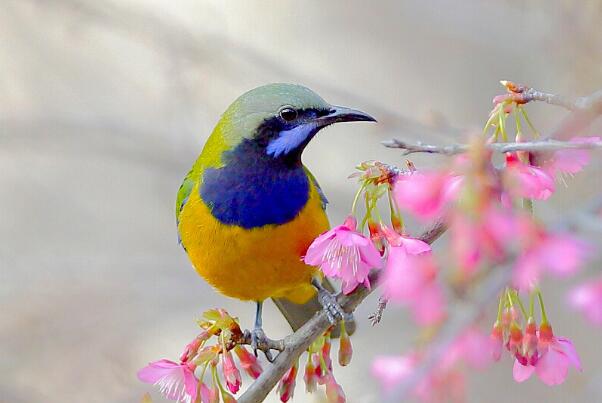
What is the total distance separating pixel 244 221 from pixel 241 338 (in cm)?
58

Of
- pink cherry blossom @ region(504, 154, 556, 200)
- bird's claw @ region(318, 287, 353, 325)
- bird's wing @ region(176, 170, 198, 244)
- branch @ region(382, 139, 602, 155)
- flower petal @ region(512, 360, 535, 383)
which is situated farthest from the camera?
bird's wing @ region(176, 170, 198, 244)

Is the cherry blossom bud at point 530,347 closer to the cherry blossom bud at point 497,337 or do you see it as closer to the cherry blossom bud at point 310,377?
the cherry blossom bud at point 497,337

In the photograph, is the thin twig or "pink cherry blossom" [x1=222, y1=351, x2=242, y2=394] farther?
"pink cherry blossom" [x1=222, y1=351, x2=242, y2=394]

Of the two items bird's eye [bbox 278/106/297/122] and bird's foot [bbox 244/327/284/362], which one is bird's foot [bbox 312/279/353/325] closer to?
bird's foot [bbox 244/327/284/362]

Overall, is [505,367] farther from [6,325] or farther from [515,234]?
[515,234]

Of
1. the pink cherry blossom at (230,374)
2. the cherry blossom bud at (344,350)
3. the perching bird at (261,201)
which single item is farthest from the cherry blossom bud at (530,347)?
the perching bird at (261,201)

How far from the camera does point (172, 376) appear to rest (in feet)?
6.54

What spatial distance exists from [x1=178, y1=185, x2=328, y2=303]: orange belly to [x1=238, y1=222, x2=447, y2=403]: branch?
1.40 feet

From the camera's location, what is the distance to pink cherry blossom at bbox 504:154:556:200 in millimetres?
1457

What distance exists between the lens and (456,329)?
0.92m

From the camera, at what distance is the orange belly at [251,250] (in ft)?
8.53

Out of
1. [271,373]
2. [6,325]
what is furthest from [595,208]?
[6,325]

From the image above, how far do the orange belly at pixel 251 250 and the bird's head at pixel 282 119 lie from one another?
181 mm

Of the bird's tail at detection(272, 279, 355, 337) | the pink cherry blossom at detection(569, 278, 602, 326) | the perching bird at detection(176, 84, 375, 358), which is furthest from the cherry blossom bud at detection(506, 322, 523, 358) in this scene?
the bird's tail at detection(272, 279, 355, 337)
